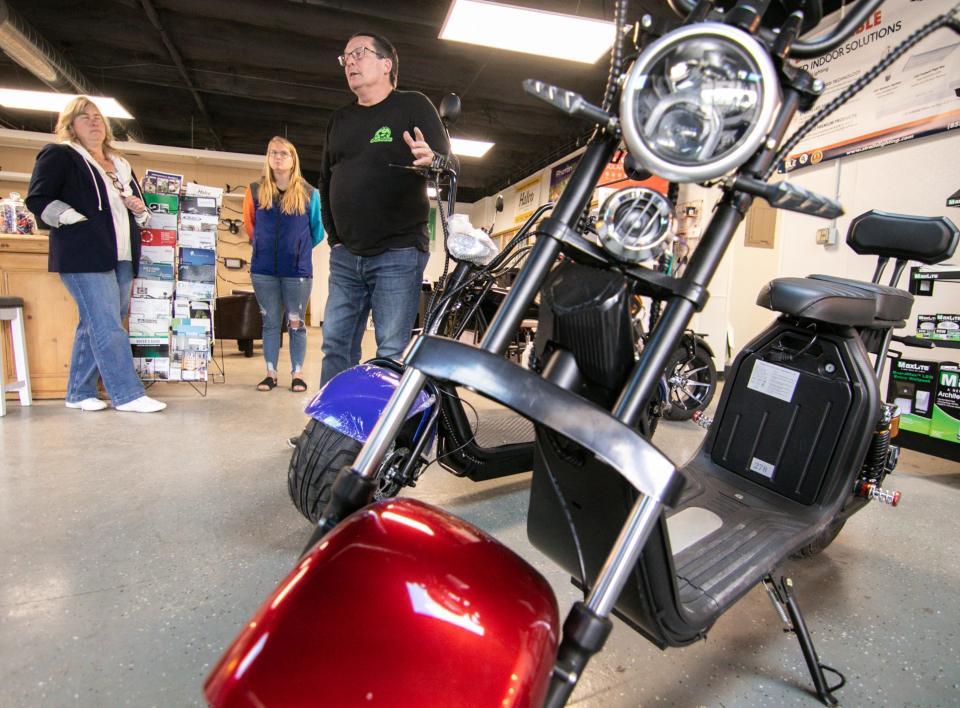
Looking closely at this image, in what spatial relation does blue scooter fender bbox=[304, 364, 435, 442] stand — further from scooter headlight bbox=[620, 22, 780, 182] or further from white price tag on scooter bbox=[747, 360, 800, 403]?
white price tag on scooter bbox=[747, 360, 800, 403]

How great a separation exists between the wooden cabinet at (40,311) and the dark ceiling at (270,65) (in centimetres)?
332

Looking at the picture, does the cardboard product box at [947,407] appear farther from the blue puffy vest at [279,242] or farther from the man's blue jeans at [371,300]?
the blue puffy vest at [279,242]

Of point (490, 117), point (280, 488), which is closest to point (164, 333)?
point (280, 488)

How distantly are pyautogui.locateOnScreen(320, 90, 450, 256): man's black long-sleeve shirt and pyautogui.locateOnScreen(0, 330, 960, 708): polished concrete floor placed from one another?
3.03 ft

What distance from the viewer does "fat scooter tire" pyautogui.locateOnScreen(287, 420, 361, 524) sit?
1.21 m

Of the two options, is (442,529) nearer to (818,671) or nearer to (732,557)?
(732,557)

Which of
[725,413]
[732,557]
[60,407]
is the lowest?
[60,407]

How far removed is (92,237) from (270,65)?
4.50 m

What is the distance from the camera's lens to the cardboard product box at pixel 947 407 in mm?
2330

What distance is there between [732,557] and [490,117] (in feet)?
25.0

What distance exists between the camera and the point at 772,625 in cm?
122

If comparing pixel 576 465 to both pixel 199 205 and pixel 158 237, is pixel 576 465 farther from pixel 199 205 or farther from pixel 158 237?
pixel 199 205

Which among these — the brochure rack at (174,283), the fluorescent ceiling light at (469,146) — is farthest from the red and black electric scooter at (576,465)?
the fluorescent ceiling light at (469,146)

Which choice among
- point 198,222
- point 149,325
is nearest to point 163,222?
point 198,222
